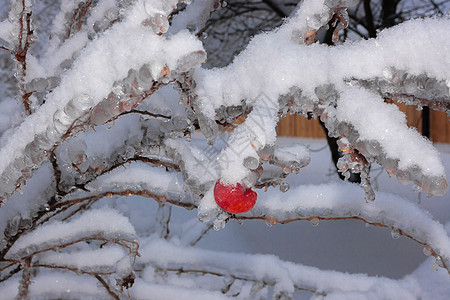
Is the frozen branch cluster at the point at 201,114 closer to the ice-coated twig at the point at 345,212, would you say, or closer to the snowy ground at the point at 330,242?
the ice-coated twig at the point at 345,212

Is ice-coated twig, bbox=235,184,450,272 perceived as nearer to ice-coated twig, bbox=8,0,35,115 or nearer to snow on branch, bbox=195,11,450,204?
snow on branch, bbox=195,11,450,204

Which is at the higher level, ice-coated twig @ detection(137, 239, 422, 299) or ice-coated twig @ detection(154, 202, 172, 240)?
ice-coated twig @ detection(137, 239, 422, 299)

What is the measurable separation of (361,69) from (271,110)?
0.54 ft

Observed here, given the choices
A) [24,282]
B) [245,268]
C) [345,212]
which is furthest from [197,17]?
[245,268]

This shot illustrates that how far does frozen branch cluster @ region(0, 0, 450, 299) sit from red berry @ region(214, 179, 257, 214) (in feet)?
0.06

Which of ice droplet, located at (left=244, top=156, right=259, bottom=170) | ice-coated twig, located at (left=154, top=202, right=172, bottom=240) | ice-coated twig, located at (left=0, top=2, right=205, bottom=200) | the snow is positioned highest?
ice-coated twig, located at (left=0, top=2, right=205, bottom=200)

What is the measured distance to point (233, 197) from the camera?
2.34 feet

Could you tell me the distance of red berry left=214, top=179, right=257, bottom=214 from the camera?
27.7 inches

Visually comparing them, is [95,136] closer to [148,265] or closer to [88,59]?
[88,59]

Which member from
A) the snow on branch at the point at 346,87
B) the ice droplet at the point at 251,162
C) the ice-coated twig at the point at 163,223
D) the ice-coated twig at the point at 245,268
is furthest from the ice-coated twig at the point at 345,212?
the ice-coated twig at the point at 163,223

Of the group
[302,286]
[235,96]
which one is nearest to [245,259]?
[302,286]

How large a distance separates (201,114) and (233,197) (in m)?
0.16

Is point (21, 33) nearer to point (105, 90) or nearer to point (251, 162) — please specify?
point (105, 90)

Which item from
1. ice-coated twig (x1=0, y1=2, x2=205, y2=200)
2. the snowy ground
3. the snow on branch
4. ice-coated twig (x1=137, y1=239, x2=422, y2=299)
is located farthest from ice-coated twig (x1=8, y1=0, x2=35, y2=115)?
the snowy ground
